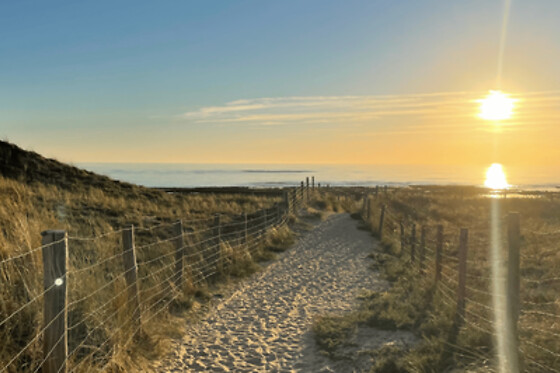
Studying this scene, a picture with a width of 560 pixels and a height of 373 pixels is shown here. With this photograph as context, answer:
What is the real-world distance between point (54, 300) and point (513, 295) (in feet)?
16.6

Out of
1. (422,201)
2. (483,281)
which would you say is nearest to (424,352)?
(483,281)

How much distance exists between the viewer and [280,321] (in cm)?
752

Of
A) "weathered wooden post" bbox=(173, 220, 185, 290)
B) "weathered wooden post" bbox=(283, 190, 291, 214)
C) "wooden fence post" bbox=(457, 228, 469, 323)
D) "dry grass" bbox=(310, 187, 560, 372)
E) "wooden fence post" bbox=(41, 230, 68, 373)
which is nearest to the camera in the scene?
"wooden fence post" bbox=(41, 230, 68, 373)

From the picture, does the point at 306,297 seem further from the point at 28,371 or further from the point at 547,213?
the point at 547,213

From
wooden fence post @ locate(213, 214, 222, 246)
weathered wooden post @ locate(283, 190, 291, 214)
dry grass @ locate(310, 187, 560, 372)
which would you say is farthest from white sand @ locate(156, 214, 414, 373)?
weathered wooden post @ locate(283, 190, 291, 214)

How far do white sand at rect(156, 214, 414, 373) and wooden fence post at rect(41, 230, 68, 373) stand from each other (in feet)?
5.58

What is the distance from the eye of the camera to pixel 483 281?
9906 millimetres

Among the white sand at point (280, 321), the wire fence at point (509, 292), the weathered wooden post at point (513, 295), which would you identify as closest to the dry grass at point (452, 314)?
the wire fence at point (509, 292)

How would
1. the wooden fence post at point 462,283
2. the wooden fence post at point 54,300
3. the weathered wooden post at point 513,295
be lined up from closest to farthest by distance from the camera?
1. the wooden fence post at point 54,300
2. the weathered wooden post at point 513,295
3. the wooden fence post at point 462,283

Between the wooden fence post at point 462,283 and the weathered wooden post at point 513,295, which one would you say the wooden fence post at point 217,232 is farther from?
the weathered wooden post at point 513,295

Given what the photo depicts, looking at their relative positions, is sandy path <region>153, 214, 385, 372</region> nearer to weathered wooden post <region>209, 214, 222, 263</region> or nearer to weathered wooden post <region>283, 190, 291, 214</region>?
weathered wooden post <region>209, 214, 222, 263</region>

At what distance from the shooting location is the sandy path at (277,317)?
5812mm

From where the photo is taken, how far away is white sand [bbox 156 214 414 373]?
18.9 feet

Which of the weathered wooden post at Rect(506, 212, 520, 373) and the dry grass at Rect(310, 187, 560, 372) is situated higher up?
the weathered wooden post at Rect(506, 212, 520, 373)
